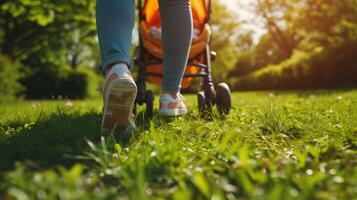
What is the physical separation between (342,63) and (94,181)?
13069mm

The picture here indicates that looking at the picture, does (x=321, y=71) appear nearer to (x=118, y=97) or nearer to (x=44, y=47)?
(x=44, y=47)

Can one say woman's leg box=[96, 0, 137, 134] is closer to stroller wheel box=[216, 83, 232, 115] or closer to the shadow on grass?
the shadow on grass

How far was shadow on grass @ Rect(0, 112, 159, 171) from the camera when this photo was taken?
4.61ft

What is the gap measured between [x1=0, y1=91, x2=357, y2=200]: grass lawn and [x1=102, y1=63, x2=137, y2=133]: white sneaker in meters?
0.08

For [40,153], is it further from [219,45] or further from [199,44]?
[219,45]

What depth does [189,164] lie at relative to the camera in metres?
1.26

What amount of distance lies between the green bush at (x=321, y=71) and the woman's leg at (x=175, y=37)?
10773 millimetres

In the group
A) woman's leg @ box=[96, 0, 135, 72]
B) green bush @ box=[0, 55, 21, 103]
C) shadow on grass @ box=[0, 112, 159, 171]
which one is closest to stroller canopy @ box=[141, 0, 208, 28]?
shadow on grass @ box=[0, 112, 159, 171]

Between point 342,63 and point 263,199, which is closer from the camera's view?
point 263,199

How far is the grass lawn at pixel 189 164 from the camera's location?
0.95m

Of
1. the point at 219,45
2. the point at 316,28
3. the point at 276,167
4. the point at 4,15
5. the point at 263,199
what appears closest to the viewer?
the point at 263,199

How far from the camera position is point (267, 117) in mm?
2041

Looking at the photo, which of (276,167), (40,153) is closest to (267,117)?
(276,167)

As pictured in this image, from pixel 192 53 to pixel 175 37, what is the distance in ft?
3.24
